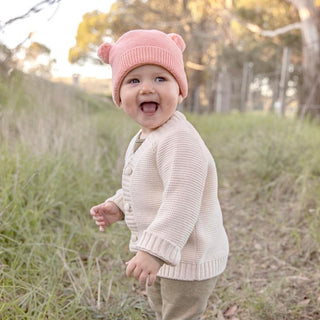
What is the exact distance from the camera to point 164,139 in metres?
1.31

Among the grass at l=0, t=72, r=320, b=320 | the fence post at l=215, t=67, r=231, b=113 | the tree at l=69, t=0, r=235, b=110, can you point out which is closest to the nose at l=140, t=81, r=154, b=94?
the grass at l=0, t=72, r=320, b=320

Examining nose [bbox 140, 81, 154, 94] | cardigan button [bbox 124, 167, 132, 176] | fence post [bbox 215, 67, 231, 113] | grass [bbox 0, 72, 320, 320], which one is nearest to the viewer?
nose [bbox 140, 81, 154, 94]

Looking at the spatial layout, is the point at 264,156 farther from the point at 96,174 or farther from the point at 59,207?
the point at 59,207

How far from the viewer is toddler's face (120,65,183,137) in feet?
4.32

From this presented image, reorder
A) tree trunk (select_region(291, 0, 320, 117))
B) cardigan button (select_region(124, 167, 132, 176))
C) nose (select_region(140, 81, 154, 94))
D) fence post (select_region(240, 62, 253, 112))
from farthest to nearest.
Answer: fence post (select_region(240, 62, 253, 112)) < tree trunk (select_region(291, 0, 320, 117)) < cardigan button (select_region(124, 167, 132, 176)) < nose (select_region(140, 81, 154, 94))

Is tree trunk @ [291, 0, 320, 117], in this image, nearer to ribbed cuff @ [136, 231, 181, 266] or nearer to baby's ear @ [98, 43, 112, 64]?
baby's ear @ [98, 43, 112, 64]

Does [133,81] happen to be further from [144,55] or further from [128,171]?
[128,171]

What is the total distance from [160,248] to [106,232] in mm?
1648

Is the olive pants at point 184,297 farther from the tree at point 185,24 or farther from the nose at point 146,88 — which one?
the tree at point 185,24

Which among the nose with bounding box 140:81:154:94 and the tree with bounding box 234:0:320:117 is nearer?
the nose with bounding box 140:81:154:94

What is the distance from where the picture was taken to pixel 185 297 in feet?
4.57

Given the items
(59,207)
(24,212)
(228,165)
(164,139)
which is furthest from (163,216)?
(228,165)

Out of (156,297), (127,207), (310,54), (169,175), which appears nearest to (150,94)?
(169,175)

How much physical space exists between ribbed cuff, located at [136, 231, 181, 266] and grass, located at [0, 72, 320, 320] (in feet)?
2.31
